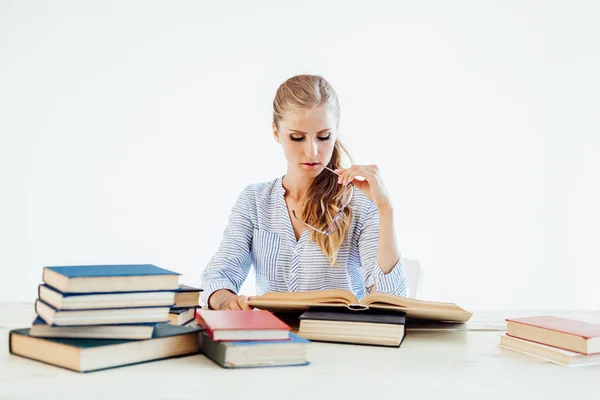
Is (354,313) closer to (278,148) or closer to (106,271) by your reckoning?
(106,271)

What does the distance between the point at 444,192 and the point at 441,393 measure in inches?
133

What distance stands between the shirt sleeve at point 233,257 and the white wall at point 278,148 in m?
1.88

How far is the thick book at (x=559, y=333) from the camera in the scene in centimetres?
116

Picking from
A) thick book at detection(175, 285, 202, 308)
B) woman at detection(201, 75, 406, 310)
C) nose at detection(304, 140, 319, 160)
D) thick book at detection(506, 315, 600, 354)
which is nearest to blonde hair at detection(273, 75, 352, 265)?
woman at detection(201, 75, 406, 310)

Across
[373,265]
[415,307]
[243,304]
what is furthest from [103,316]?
[373,265]

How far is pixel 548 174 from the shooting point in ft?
14.2

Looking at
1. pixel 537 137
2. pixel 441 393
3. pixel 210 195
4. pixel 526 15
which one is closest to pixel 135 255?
pixel 210 195

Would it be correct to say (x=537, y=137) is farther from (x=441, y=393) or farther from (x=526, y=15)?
(x=441, y=393)

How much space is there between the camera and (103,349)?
1.04 meters

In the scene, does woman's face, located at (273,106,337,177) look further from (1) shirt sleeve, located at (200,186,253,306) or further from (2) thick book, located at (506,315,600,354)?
(2) thick book, located at (506,315,600,354)

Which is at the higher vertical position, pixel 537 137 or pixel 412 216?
pixel 537 137

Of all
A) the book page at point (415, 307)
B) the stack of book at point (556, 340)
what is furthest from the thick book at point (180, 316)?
the stack of book at point (556, 340)

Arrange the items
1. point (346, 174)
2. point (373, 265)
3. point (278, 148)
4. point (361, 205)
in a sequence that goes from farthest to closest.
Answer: point (278, 148) < point (361, 205) < point (373, 265) < point (346, 174)

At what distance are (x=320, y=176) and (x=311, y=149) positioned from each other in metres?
0.27
